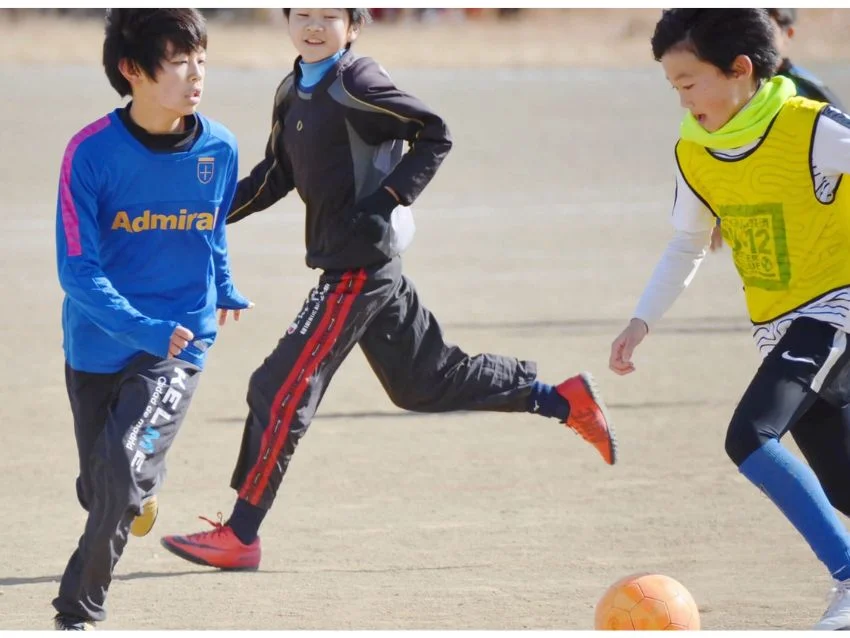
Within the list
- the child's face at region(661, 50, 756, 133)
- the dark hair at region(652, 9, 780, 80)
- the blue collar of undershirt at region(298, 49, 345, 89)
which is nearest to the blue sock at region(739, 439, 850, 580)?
the child's face at region(661, 50, 756, 133)

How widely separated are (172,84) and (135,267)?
21.6 inches

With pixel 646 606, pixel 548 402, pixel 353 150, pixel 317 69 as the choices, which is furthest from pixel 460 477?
pixel 646 606

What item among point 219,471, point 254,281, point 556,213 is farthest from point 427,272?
point 219,471

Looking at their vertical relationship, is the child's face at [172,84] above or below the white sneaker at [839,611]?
above

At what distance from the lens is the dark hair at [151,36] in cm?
468

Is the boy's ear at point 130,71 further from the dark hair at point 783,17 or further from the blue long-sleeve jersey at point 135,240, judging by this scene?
the dark hair at point 783,17

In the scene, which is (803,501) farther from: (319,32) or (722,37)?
(319,32)

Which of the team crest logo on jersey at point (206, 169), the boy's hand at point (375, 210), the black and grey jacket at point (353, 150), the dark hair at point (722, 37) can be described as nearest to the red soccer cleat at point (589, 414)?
the black and grey jacket at point (353, 150)

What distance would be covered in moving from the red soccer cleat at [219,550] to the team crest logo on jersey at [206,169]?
4.80ft

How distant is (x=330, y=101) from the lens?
560cm

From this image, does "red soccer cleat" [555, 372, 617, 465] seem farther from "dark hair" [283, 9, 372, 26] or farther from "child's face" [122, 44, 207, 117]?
"child's face" [122, 44, 207, 117]

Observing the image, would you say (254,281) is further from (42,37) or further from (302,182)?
(42,37)

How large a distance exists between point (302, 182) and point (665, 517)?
1.93 meters

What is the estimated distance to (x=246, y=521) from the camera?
5.68 metres
